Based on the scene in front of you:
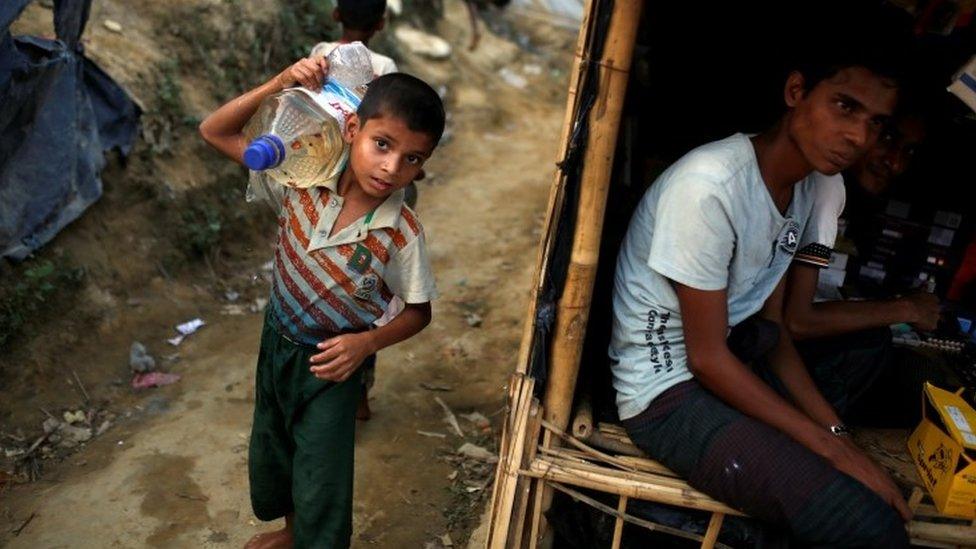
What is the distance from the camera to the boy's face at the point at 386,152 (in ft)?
6.71

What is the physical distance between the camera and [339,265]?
219cm

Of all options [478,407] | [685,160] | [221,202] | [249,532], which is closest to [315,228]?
[685,160]

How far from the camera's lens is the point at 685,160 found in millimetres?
2213

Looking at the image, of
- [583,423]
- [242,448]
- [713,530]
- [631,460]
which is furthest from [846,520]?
[242,448]

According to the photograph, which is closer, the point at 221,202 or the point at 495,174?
the point at 221,202

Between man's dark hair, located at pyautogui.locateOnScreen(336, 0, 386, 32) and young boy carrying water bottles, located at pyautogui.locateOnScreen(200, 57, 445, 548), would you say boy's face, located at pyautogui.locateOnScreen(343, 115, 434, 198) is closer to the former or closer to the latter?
young boy carrying water bottles, located at pyautogui.locateOnScreen(200, 57, 445, 548)

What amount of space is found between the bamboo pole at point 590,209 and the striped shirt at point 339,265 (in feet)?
1.39

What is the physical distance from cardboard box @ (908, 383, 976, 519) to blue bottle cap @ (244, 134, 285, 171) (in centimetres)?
201

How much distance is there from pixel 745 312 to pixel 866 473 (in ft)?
1.80

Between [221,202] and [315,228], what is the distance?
10.2ft

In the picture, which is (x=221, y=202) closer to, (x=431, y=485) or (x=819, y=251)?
(x=431, y=485)

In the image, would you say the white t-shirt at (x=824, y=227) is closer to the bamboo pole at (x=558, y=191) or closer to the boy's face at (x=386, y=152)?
the bamboo pole at (x=558, y=191)

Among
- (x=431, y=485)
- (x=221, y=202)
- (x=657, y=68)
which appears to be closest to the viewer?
(x=431, y=485)

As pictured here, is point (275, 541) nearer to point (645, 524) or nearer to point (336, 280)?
point (336, 280)
